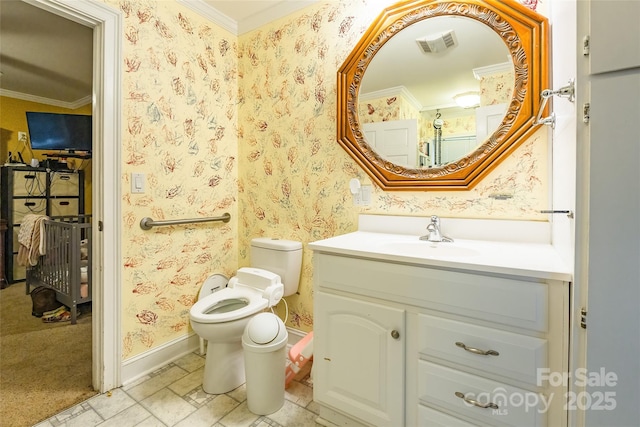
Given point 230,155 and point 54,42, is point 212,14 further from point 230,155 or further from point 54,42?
point 54,42

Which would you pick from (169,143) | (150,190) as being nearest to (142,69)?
(169,143)

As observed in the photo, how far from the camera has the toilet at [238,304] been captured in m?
1.43

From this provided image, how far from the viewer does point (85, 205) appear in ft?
12.9

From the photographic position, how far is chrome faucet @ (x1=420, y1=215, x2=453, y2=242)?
52.5 inches

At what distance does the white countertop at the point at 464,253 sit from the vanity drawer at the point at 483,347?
0.19 metres

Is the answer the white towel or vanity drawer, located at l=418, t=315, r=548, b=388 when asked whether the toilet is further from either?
the white towel

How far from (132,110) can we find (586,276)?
1956 millimetres

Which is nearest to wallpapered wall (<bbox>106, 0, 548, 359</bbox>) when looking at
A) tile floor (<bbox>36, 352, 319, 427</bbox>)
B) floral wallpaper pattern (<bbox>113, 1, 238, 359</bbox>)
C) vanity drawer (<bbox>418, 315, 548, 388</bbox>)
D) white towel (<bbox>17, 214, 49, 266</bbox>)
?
floral wallpaper pattern (<bbox>113, 1, 238, 359</bbox>)

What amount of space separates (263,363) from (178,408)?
47 cm

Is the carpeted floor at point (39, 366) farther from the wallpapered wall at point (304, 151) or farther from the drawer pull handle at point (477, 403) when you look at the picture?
the drawer pull handle at point (477, 403)

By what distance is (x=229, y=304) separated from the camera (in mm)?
1722

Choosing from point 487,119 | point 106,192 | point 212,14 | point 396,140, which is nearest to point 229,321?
point 106,192

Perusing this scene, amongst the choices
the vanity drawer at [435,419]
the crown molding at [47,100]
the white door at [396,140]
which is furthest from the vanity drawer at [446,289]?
the crown molding at [47,100]

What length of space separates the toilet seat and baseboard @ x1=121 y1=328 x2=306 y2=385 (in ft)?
1.36
